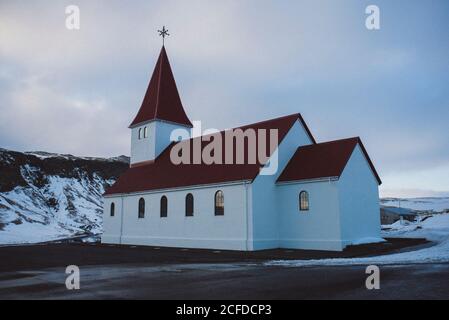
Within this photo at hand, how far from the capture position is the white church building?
80.4 ft

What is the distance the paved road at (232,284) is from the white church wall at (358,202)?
10146mm

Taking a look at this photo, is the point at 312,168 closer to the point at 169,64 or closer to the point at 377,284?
the point at 377,284

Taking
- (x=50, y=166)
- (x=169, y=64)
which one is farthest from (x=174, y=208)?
(x=50, y=166)

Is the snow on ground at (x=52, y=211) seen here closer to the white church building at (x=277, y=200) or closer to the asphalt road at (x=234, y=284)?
the white church building at (x=277, y=200)

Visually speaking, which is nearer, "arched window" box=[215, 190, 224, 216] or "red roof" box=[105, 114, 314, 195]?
"red roof" box=[105, 114, 314, 195]

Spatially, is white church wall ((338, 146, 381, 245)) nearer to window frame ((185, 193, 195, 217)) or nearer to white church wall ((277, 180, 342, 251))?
white church wall ((277, 180, 342, 251))

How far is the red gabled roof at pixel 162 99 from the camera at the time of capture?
1465 inches

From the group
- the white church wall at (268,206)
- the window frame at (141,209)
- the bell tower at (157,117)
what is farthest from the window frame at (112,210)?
the white church wall at (268,206)

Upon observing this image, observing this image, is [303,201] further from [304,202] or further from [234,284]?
[234,284]

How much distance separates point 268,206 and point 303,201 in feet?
7.19

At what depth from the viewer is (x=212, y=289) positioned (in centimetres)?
1017

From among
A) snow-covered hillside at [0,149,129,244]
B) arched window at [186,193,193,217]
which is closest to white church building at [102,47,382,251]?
arched window at [186,193,193,217]

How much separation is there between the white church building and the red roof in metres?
0.10
